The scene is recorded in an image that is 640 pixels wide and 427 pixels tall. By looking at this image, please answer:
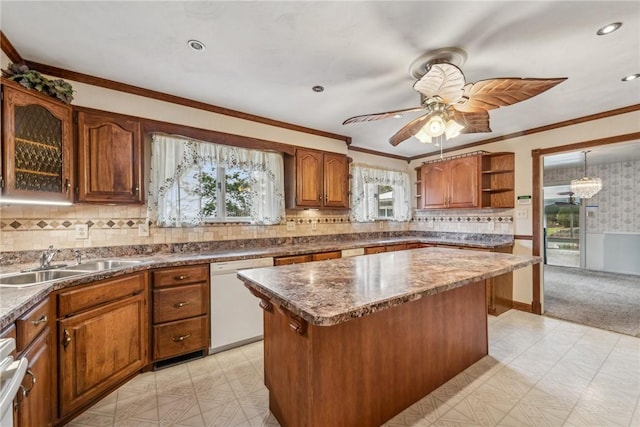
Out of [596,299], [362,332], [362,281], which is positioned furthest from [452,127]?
[596,299]

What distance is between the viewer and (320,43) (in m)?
1.84

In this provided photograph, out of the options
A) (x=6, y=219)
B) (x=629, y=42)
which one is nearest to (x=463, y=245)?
(x=629, y=42)

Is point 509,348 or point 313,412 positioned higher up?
point 313,412

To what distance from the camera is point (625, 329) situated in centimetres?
299

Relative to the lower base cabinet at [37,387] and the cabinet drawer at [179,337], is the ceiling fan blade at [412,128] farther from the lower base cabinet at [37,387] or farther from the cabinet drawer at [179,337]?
the lower base cabinet at [37,387]

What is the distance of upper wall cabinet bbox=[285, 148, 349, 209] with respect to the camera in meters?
3.43

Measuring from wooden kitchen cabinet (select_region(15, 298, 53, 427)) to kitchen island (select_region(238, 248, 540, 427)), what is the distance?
38.7 inches

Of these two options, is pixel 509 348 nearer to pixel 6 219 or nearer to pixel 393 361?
pixel 393 361

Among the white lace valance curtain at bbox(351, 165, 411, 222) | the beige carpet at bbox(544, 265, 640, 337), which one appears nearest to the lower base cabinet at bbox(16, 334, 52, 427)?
the white lace valance curtain at bbox(351, 165, 411, 222)

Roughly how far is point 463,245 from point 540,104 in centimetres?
Result: 185

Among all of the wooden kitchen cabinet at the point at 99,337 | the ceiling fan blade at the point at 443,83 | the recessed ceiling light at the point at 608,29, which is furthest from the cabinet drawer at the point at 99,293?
the recessed ceiling light at the point at 608,29

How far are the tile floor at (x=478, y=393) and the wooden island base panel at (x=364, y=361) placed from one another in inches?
6.6

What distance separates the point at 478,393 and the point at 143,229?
311 centimetres

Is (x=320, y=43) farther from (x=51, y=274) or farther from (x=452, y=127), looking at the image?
(x=51, y=274)
